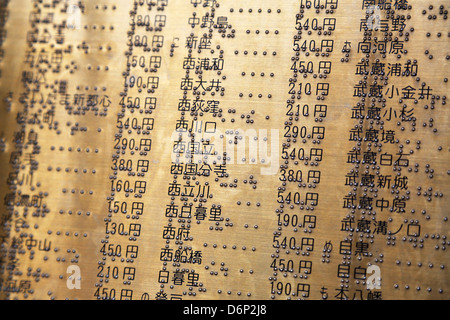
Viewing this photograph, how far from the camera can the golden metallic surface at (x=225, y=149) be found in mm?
2518

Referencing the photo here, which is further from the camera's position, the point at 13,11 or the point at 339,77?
the point at 13,11

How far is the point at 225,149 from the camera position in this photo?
2.71 m

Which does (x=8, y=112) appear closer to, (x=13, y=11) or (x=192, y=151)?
(x=13, y=11)

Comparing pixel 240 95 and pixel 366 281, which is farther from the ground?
pixel 240 95

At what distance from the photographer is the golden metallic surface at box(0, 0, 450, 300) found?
99.1 inches

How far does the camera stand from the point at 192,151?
2740mm

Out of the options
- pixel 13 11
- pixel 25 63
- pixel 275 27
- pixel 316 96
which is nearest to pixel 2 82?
pixel 25 63
